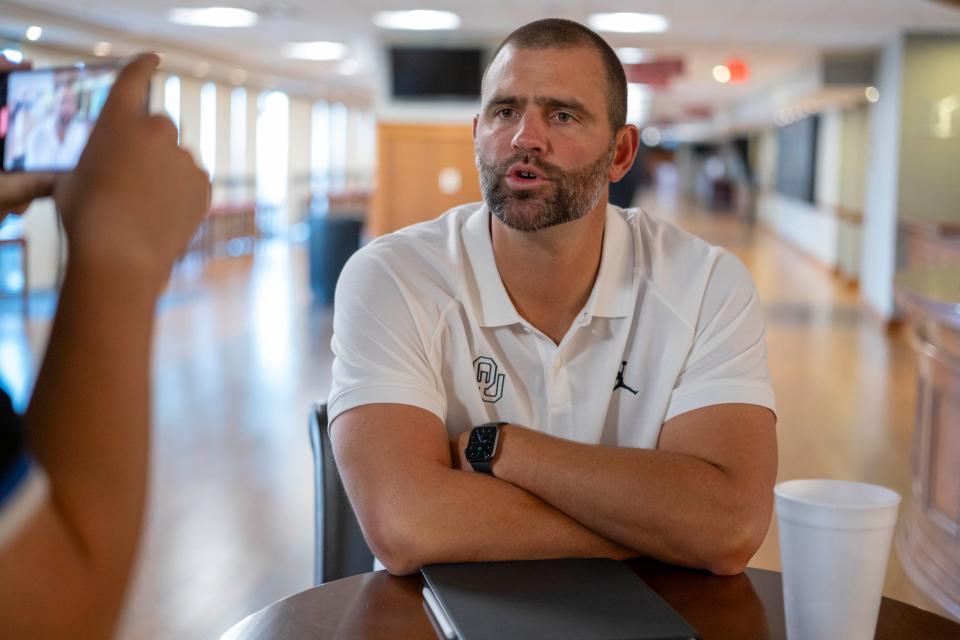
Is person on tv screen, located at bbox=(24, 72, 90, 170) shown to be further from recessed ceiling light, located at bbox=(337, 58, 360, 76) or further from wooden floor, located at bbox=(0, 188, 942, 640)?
recessed ceiling light, located at bbox=(337, 58, 360, 76)

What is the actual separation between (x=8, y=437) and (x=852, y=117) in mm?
15070

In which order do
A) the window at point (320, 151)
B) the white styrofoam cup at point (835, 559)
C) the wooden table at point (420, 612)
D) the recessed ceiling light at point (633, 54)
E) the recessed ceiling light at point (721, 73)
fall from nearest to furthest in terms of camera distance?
the white styrofoam cup at point (835, 559)
the wooden table at point (420, 612)
the recessed ceiling light at point (633, 54)
the recessed ceiling light at point (721, 73)
the window at point (320, 151)

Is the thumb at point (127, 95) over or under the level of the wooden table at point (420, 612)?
over

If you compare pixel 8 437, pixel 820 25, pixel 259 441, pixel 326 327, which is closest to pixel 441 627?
pixel 8 437

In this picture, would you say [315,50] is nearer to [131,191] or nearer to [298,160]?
[298,160]

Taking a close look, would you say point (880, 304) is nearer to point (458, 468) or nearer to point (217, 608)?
point (217, 608)

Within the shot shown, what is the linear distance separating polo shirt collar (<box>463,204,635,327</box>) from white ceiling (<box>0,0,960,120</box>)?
23.4 ft

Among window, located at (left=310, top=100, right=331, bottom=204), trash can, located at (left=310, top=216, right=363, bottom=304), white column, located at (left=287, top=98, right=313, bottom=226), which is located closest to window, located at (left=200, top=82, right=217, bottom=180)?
white column, located at (left=287, top=98, right=313, bottom=226)

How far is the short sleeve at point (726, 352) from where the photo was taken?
5.49 ft

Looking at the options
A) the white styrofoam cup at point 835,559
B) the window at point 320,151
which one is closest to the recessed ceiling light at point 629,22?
the white styrofoam cup at point 835,559

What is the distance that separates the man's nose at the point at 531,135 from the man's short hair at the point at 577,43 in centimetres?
13

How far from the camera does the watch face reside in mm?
1532

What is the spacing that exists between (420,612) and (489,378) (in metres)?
0.54

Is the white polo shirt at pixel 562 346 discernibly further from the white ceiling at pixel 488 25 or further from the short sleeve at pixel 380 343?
the white ceiling at pixel 488 25
